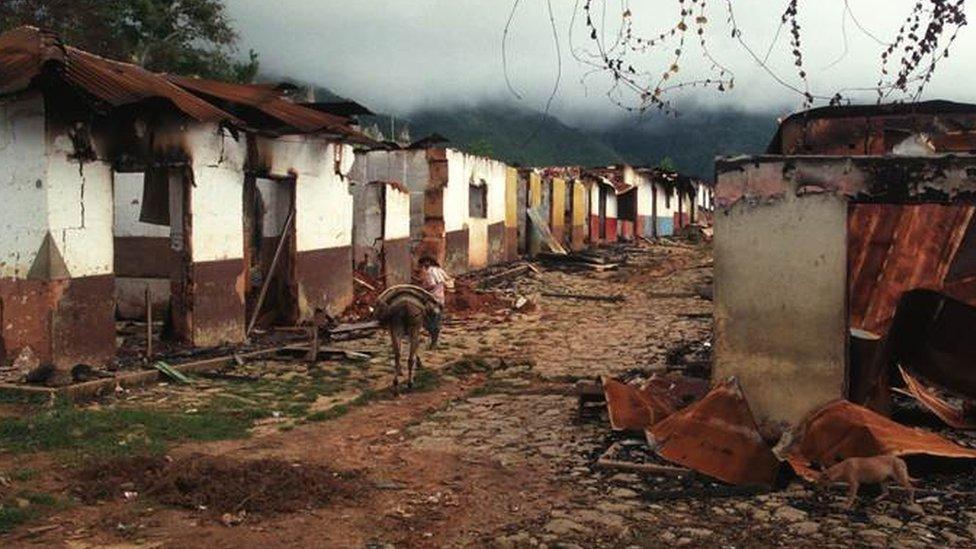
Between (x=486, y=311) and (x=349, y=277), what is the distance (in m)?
2.92

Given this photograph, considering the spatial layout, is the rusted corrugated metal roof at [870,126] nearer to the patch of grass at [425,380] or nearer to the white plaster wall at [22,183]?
the patch of grass at [425,380]

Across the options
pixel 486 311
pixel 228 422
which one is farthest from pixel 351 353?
pixel 486 311

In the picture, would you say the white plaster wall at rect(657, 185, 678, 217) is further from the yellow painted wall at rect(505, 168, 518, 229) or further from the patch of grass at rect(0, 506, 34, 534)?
the patch of grass at rect(0, 506, 34, 534)

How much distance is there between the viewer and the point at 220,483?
6078 mm

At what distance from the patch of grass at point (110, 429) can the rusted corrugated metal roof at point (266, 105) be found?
534 cm

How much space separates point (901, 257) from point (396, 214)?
12.1 m

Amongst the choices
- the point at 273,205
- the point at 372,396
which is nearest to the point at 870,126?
the point at 372,396

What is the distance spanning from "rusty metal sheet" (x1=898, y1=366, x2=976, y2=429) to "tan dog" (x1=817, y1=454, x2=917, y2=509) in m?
1.97

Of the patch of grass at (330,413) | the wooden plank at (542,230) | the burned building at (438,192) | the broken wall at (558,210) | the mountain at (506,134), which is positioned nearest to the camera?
the patch of grass at (330,413)

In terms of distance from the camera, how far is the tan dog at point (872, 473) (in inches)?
230

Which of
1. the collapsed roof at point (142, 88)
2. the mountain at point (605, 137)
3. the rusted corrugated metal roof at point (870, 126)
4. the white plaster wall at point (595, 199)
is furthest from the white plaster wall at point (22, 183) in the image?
the mountain at point (605, 137)

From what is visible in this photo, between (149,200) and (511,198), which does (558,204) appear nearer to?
(511,198)

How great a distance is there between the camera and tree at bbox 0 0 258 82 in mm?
28062

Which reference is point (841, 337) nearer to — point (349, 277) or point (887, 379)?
point (887, 379)
